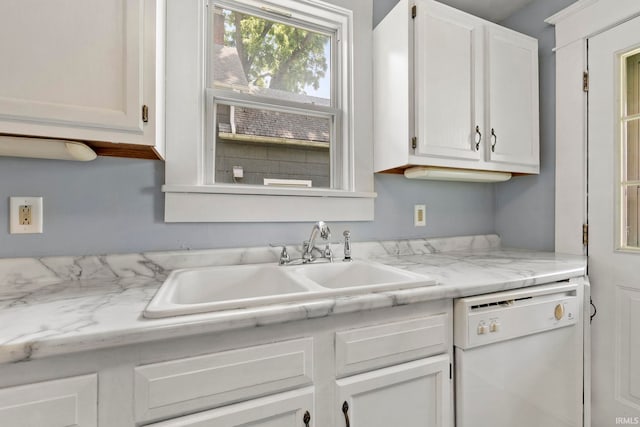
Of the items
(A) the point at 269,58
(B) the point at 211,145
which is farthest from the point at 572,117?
(B) the point at 211,145

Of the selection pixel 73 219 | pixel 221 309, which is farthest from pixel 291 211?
pixel 73 219

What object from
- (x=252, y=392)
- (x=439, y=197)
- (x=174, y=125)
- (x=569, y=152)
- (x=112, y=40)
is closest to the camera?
(x=252, y=392)

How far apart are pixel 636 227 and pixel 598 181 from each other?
0.89ft

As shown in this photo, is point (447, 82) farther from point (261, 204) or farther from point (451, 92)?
point (261, 204)

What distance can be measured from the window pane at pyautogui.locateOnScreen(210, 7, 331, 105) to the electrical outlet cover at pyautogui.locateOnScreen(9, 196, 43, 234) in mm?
889

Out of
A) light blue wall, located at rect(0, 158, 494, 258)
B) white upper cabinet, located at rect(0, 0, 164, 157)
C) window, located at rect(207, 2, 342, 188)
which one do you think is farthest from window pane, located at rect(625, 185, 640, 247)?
white upper cabinet, located at rect(0, 0, 164, 157)

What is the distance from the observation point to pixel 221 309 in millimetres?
792

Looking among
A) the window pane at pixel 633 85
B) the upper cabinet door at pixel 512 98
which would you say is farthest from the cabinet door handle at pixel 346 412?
the window pane at pixel 633 85

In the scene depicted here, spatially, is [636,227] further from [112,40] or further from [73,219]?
[73,219]

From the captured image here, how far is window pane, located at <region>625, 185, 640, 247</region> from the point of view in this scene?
4.75 feet

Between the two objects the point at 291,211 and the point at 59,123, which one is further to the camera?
the point at 291,211

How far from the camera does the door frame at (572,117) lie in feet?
5.28

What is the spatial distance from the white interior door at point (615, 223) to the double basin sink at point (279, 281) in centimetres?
116

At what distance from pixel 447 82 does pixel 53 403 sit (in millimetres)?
1814
